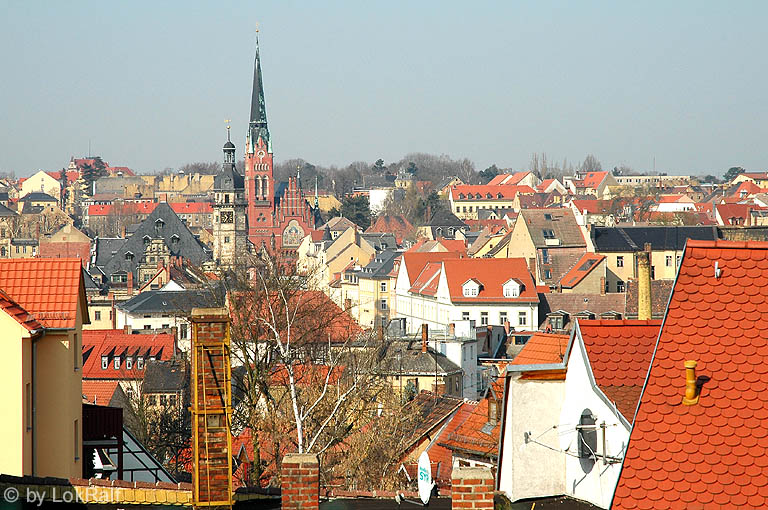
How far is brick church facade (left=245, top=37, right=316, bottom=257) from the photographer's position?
474 ft

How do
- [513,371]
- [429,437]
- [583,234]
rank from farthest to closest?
[583,234], [429,437], [513,371]

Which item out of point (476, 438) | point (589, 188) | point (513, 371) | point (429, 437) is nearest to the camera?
point (513, 371)

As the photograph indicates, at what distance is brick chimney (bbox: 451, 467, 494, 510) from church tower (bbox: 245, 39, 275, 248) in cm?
13234

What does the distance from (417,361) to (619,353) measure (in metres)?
34.0

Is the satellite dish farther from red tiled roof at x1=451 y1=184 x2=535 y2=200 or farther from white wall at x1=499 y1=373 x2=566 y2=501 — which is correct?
red tiled roof at x1=451 y1=184 x2=535 y2=200

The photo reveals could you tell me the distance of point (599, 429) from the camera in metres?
10.7

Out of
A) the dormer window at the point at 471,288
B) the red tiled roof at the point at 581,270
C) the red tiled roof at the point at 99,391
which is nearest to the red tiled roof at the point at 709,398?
the red tiled roof at the point at 99,391

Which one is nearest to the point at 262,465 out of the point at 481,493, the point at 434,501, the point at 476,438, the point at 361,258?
the point at 476,438

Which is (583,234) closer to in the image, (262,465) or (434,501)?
(262,465)

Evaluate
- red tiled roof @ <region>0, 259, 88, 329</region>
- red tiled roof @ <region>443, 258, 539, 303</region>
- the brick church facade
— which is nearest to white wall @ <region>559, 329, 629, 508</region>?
red tiled roof @ <region>0, 259, 88, 329</region>

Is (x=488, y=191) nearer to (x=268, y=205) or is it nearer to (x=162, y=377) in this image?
(x=268, y=205)

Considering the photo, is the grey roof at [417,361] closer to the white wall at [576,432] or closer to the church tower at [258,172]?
the white wall at [576,432]

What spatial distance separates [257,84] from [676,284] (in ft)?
480

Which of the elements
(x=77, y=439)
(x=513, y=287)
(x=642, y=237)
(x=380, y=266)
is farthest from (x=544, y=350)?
(x=380, y=266)
